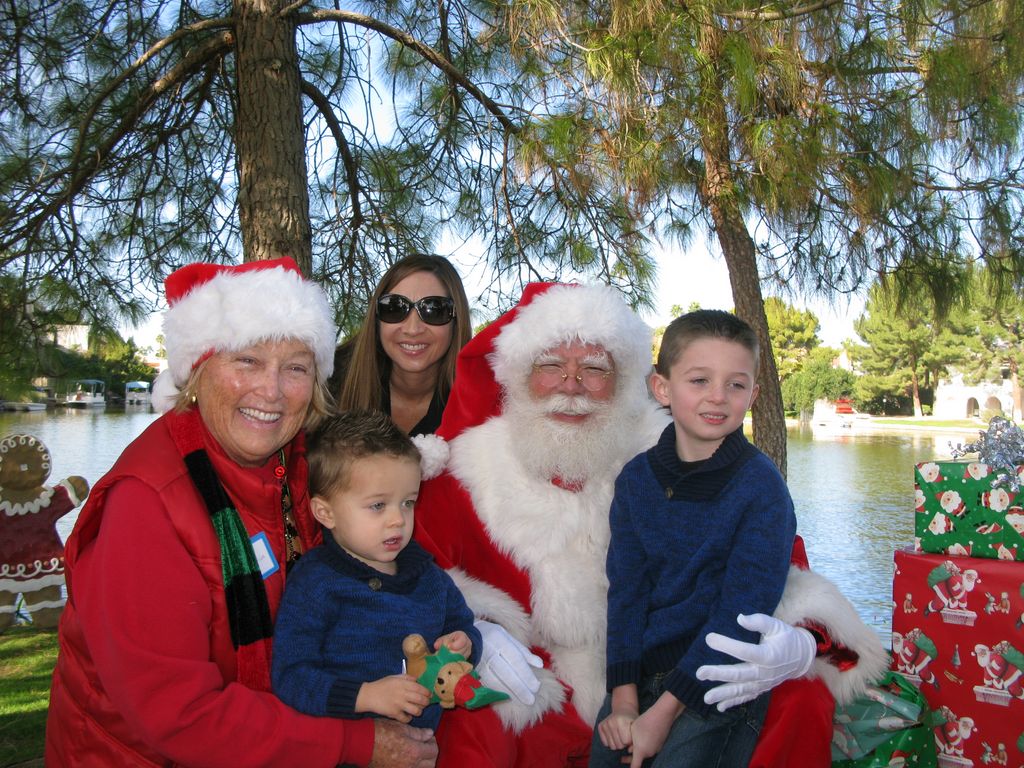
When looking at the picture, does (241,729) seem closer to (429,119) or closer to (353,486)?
(353,486)

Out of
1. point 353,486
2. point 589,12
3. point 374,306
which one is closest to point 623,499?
point 353,486

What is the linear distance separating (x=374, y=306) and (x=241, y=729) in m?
1.85

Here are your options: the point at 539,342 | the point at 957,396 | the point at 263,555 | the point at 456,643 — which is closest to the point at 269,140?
the point at 539,342

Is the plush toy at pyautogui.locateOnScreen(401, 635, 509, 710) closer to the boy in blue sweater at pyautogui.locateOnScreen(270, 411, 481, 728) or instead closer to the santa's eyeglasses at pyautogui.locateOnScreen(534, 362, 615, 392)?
the boy in blue sweater at pyautogui.locateOnScreen(270, 411, 481, 728)

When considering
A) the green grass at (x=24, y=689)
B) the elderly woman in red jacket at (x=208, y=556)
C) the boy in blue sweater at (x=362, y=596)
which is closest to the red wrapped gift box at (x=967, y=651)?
the boy in blue sweater at (x=362, y=596)

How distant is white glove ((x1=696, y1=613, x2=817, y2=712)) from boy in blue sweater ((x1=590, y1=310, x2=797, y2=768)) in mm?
81

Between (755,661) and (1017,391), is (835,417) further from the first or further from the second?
(755,661)

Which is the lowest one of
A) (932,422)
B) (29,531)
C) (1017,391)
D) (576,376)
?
(932,422)

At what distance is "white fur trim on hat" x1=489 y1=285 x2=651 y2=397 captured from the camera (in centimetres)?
252

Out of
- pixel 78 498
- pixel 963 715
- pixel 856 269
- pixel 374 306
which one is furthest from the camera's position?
pixel 856 269

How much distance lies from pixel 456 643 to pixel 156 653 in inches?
27.1

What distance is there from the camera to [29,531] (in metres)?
4.75

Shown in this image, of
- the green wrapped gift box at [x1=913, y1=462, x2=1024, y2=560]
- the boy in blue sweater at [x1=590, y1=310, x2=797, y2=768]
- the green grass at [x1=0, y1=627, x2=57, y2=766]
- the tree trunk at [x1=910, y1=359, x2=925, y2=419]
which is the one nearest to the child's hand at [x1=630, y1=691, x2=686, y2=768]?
the boy in blue sweater at [x1=590, y1=310, x2=797, y2=768]

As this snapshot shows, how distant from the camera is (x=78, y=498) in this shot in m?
4.83
